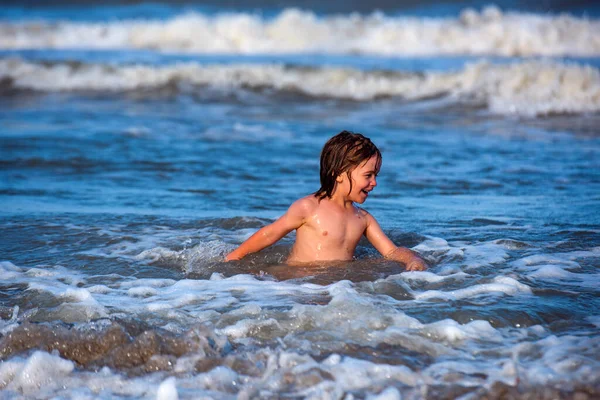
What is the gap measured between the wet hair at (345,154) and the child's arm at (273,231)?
0.28 meters

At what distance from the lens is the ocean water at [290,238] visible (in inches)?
129

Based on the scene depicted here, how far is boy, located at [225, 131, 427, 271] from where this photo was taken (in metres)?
4.75

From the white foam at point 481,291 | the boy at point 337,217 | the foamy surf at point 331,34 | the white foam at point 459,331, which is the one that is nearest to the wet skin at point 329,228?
the boy at point 337,217

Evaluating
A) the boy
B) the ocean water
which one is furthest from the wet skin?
the ocean water

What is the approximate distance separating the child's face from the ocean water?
460 millimetres

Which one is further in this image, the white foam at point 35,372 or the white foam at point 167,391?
the white foam at point 35,372

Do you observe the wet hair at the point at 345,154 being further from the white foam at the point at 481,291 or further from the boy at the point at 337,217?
the white foam at the point at 481,291

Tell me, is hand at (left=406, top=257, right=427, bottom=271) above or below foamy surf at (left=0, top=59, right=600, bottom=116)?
below

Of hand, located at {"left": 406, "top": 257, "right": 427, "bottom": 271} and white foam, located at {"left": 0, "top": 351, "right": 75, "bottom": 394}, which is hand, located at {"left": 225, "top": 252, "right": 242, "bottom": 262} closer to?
hand, located at {"left": 406, "top": 257, "right": 427, "bottom": 271}

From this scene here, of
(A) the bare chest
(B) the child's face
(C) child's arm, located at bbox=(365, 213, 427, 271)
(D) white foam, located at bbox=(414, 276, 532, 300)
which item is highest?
(B) the child's face

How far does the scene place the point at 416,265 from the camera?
4.66m

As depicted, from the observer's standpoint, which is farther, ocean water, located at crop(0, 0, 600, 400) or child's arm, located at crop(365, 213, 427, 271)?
child's arm, located at crop(365, 213, 427, 271)

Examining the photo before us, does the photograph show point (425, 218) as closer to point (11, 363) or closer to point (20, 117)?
point (11, 363)

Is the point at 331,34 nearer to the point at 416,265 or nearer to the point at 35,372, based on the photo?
the point at 416,265
